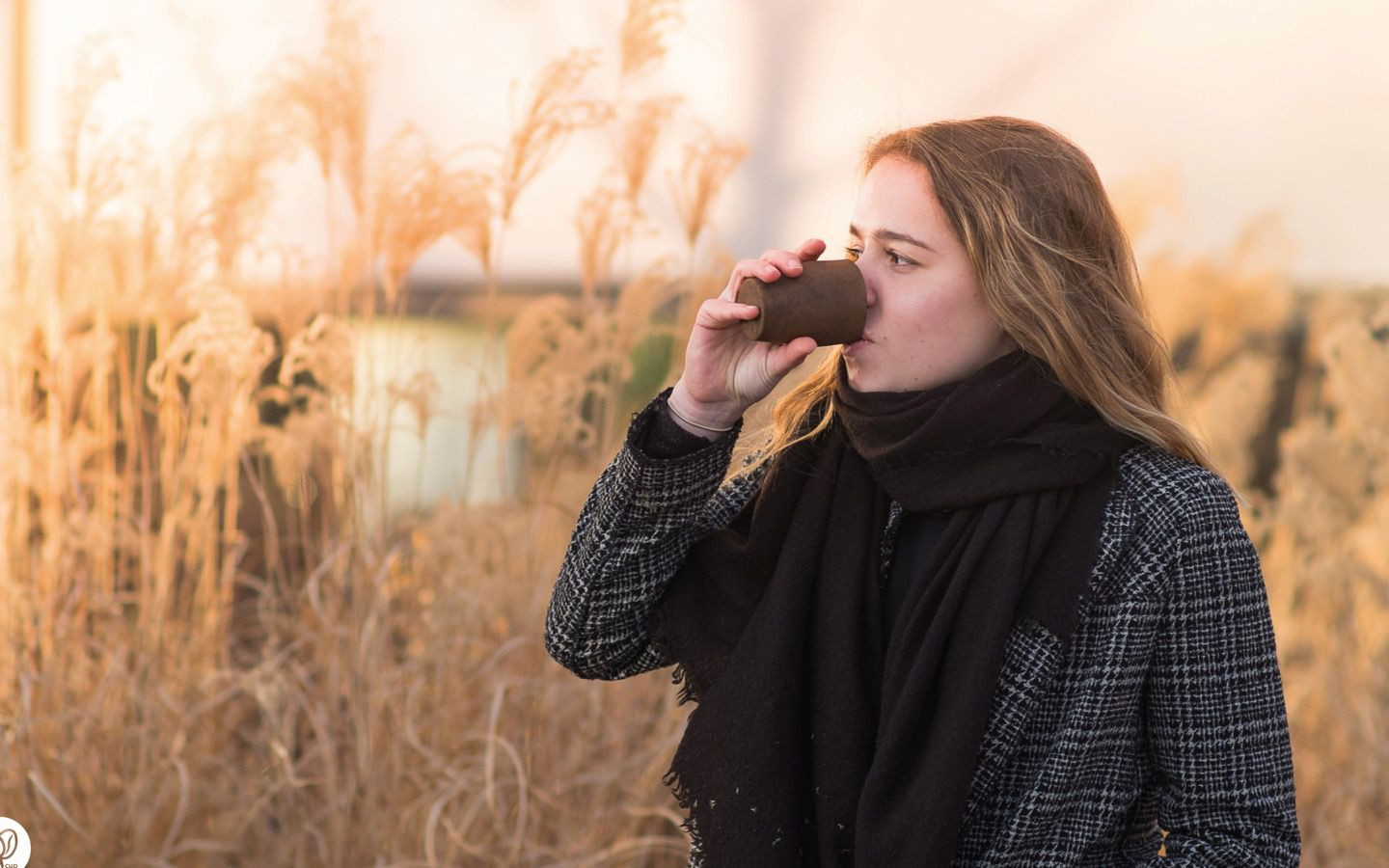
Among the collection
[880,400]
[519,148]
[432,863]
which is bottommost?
[432,863]

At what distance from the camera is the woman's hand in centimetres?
147

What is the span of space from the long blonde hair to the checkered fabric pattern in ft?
0.32

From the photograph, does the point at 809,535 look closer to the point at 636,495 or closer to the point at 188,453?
the point at 636,495

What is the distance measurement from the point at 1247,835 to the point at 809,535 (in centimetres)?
55

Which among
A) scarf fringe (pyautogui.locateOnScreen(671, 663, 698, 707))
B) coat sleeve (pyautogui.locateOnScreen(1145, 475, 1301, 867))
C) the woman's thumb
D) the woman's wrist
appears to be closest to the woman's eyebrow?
the woman's thumb

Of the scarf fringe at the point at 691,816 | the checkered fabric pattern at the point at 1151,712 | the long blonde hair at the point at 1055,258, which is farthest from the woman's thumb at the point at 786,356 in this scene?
the scarf fringe at the point at 691,816

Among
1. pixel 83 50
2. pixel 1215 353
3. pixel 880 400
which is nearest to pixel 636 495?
pixel 880 400

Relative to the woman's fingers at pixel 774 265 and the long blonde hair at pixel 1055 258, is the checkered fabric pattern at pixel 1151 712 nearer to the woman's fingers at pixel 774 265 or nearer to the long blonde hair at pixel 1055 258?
the long blonde hair at pixel 1055 258

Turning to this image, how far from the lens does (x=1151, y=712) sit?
1.41 m

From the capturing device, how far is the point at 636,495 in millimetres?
1524

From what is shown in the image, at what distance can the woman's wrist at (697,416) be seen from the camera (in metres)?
1.51

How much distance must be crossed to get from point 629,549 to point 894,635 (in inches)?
12.6

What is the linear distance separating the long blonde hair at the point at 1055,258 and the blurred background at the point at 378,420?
1.82ft

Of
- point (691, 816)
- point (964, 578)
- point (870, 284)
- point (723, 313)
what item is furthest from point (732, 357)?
point (691, 816)
